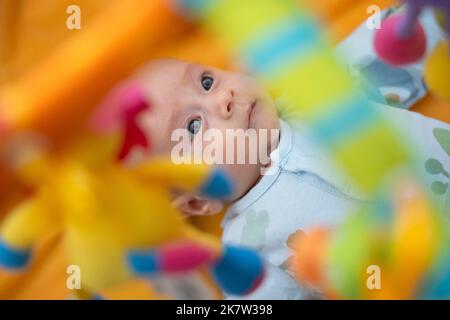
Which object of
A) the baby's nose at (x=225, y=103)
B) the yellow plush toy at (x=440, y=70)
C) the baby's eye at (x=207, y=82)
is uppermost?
the baby's eye at (x=207, y=82)

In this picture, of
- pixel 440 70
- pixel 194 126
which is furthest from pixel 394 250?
pixel 194 126

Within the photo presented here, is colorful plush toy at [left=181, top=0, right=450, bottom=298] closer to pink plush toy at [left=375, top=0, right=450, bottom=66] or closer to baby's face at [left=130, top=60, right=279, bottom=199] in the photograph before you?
pink plush toy at [left=375, top=0, right=450, bottom=66]

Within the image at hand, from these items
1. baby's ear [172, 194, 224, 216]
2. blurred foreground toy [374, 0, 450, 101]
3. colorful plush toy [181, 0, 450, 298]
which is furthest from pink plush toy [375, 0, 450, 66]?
baby's ear [172, 194, 224, 216]

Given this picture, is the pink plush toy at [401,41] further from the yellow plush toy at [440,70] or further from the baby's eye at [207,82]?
the baby's eye at [207,82]

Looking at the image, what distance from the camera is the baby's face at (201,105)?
0.58 meters

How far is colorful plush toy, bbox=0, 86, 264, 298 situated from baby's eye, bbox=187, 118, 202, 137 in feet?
0.97

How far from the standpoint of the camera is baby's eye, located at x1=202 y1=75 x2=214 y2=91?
64 centimetres

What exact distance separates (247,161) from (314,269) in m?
0.34

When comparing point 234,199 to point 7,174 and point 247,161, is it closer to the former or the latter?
point 247,161

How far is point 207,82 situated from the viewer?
0.64m

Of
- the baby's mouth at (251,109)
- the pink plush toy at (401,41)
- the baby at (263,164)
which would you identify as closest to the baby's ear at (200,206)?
the baby at (263,164)

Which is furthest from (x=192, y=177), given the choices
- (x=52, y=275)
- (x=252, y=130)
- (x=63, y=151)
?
(x=52, y=275)

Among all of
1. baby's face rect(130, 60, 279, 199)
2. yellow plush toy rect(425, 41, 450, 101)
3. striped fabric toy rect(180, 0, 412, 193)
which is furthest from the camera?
baby's face rect(130, 60, 279, 199)

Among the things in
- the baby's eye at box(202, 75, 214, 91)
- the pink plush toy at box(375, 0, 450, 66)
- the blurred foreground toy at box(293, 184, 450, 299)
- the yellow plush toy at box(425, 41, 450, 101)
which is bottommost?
the blurred foreground toy at box(293, 184, 450, 299)
